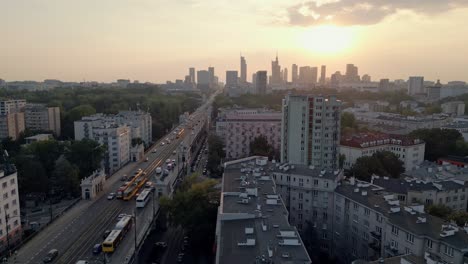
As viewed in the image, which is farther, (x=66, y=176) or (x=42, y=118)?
(x=42, y=118)

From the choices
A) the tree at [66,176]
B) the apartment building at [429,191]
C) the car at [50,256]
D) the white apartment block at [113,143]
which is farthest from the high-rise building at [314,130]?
the car at [50,256]

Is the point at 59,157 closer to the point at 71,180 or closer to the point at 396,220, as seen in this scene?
the point at 71,180

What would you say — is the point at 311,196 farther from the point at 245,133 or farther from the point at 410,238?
the point at 245,133

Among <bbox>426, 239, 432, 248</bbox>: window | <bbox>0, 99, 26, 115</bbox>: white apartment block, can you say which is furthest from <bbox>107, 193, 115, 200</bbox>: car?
<bbox>0, 99, 26, 115</bbox>: white apartment block

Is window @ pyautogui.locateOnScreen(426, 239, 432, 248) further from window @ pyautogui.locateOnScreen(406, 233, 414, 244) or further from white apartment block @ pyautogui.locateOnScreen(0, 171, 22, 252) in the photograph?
white apartment block @ pyautogui.locateOnScreen(0, 171, 22, 252)

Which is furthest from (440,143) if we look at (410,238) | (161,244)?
(161,244)

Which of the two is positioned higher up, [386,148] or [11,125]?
[11,125]
